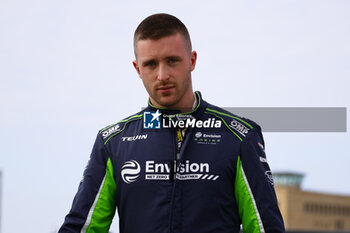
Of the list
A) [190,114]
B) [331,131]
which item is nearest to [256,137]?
[190,114]

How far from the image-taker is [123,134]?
15.1 feet

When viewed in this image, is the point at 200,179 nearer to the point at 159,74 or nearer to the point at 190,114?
the point at 190,114

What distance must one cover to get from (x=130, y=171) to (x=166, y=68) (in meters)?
0.76

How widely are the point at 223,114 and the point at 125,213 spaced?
1.01 metres

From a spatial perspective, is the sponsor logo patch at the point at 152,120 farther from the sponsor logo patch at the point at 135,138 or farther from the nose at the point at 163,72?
the nose at the point at 163,72

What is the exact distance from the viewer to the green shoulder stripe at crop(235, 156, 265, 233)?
425cm

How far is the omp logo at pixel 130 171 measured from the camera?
172 inches

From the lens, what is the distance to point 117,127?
4.70 m

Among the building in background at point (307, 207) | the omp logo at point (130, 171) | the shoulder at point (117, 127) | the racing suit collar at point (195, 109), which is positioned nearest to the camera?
the omp logo at point (130, 171)

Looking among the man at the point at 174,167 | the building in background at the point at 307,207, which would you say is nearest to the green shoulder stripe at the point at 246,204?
the man at the point at 174,167

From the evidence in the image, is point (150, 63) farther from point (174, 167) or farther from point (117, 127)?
point (174, 167)

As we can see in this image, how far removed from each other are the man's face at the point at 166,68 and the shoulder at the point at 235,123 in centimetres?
30

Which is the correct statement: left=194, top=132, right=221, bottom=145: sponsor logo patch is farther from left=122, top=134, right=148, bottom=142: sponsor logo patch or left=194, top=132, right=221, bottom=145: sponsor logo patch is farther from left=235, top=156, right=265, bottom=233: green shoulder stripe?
left=122, top=134, right=148, bottom=142: sponsor logo patch

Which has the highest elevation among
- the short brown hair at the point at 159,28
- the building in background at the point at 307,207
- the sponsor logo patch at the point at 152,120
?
the short brown hair at the point at 159,28
